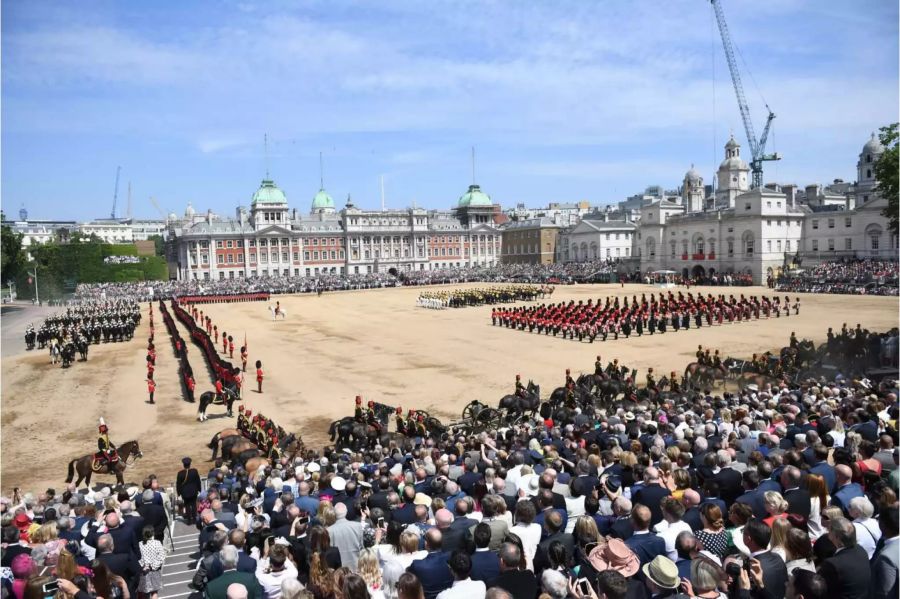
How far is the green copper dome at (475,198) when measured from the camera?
128 metres

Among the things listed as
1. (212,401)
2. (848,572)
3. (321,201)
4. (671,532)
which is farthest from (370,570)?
(321,201)

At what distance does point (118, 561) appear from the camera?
7070mm

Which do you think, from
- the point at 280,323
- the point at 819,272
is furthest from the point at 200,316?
the point at 819,272

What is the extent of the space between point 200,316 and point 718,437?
46943mm

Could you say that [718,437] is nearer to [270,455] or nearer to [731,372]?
[270,455]

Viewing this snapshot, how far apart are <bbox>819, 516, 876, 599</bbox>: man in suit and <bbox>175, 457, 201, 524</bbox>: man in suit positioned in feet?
32.4

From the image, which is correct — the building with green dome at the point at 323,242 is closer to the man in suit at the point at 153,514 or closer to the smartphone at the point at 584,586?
the man in suit at the point at 153,514

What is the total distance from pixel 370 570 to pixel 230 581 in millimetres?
1274

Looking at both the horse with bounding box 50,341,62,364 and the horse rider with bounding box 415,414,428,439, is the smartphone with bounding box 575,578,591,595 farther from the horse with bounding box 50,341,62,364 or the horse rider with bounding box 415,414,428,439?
the horse with bounding box 50,341,62,364

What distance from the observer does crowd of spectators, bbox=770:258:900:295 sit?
52.2 m

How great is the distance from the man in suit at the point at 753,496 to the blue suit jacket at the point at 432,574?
3144 mm

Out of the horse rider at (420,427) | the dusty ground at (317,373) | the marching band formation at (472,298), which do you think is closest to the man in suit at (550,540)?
the horse rider at (420,427)

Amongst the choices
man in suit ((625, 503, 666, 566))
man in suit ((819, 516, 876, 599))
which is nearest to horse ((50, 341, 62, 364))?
man in suit ((625, 503, 666, 566))

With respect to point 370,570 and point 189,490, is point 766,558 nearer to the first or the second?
point 370,570
